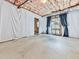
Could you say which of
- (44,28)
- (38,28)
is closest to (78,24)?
(44,28)

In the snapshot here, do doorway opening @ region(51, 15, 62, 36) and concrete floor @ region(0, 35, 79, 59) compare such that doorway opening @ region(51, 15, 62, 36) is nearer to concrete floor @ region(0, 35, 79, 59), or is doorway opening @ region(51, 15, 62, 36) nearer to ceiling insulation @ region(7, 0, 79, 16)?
ceiling insulation @ region(7, 0, 79, 16)

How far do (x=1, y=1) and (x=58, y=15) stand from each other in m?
6.20

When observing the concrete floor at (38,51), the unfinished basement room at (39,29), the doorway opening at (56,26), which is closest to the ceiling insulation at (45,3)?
the unfinished basement room at (39,29)

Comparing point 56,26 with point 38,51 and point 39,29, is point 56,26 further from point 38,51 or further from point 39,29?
point 38,51

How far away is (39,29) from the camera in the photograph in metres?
10.9

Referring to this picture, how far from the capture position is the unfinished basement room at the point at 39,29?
8.68ft

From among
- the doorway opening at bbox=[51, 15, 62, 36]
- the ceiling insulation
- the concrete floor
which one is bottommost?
the concrete floor

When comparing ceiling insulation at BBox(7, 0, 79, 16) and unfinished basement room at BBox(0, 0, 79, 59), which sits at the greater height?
ceiling insulation at BBox(7, 0, 79, 16)

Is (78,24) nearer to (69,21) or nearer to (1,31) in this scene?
(69,21)

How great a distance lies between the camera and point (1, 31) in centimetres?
429

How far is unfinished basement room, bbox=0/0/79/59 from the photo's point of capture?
104 inches

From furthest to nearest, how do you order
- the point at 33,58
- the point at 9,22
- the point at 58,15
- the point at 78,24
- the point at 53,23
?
the point at 53,23 → the point at 58,15 → the point at 78,24 → the point at 9,22 → the point at 33,58

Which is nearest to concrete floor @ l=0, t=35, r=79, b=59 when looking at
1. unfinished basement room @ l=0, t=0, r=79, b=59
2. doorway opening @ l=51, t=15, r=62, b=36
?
unfinished basement room @ l=0, t=0, r=79, b=59

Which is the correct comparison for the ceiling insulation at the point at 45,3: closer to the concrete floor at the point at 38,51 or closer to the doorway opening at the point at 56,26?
the doorway opening at the point at 56,26
